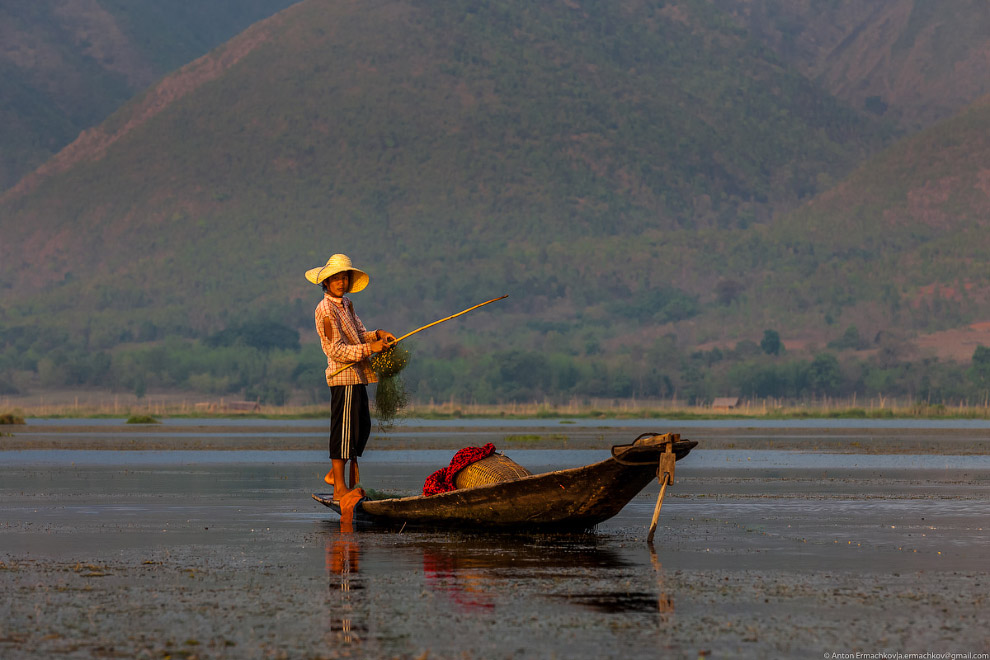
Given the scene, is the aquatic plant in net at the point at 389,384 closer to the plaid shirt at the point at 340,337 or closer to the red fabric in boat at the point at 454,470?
the plaid shirt at the point at 340,337

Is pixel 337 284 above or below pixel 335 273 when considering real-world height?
below

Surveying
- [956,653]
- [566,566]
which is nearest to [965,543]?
[566,566]

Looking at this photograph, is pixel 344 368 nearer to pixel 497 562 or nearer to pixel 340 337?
pixel 340 337

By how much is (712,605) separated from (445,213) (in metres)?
184

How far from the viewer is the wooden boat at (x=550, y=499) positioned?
58.2 ft

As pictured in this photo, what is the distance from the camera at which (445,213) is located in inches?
7721

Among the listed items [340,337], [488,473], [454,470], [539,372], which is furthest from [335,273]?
[539,372]

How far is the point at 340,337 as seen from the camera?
66.4 feet

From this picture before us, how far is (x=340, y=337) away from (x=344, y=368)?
0.43 meters

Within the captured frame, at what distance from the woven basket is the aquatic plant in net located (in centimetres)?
185

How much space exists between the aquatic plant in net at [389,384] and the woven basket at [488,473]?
1.85 metres

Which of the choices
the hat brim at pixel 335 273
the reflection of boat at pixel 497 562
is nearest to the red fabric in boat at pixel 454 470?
the reflection of boat at pixel 497 562

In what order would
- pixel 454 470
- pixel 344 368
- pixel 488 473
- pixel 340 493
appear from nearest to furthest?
pixel 488 473
pixel 344 368
pixel 454 470
pixel 340 493

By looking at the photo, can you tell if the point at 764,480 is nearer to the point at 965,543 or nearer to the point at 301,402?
the point at 965,543
